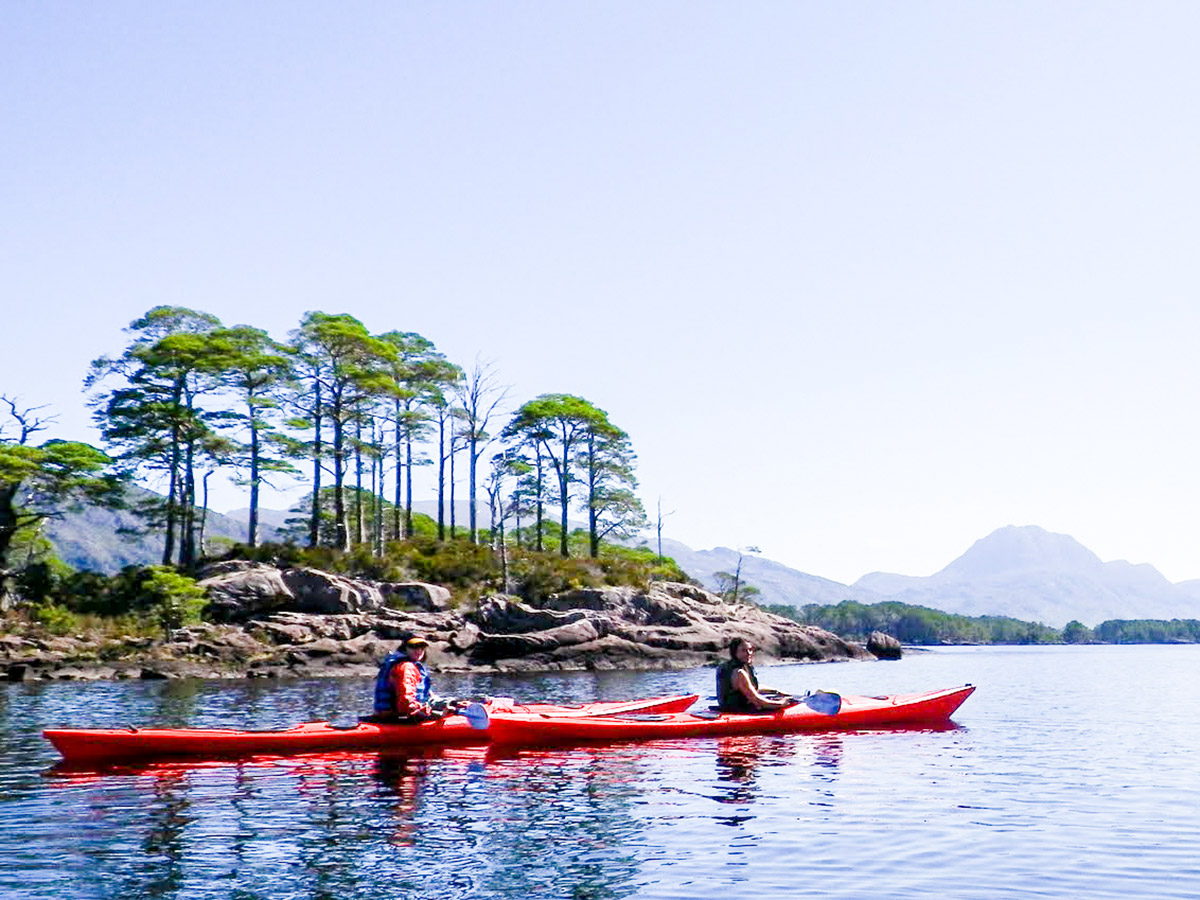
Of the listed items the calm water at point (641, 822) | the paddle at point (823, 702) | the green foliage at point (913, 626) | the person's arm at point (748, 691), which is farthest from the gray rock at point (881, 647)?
the green foliage at point (913, 626)

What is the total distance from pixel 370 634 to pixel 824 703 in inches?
1023

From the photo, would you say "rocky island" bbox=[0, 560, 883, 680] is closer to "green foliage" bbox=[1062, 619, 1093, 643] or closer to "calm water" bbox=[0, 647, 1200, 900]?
"calm water" bbox=[0, 647, 1200, 900]

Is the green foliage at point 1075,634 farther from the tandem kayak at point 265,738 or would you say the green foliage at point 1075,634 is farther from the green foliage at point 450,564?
the tandem kayak at point 265,738

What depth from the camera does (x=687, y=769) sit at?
16969 millimetres

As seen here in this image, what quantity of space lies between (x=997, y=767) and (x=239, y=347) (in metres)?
40.6

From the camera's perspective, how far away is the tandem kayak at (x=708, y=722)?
19.5 m

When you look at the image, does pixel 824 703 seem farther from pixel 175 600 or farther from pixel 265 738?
pixel 175 600

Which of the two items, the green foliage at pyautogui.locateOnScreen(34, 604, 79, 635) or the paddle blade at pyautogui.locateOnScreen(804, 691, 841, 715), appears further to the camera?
the green foliage at pyautogui.locateOnScreen(34, 604, 79, 635)

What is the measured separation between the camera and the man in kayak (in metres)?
19.0

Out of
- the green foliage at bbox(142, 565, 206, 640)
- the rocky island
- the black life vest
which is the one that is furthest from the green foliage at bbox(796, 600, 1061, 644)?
the black life vest

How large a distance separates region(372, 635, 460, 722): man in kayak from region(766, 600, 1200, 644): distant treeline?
12991 cm

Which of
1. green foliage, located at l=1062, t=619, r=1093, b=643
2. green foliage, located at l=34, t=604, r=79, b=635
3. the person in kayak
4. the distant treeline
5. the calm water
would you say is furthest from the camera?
green foliage, located at l=1062, t=619, r=1093, b=643

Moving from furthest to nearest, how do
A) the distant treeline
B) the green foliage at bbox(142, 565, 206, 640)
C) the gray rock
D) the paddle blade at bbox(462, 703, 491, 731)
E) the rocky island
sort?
the distant treeline → the gray rock → the green foliage at bbox(142, 565, 206, 640) → the rocky island → the paddle blade at bbox(462, 703, 491, 731)

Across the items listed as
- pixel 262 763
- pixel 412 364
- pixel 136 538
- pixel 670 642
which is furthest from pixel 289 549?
pixel 262 763
